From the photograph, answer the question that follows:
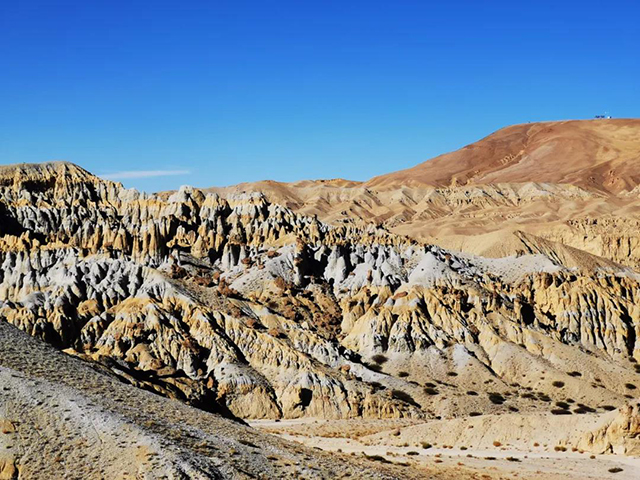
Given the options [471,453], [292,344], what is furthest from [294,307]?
[471,453]

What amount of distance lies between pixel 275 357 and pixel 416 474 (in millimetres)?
40521

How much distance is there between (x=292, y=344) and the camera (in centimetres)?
8450

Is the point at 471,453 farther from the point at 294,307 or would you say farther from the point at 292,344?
the point at 294,307

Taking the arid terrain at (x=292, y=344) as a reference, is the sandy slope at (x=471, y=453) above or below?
below

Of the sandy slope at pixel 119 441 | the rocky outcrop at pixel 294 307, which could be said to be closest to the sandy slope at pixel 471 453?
the sandy slope at pixel 119 441

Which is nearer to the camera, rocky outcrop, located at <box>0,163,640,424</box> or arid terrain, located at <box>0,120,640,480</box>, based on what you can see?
arid terrain, located at <box>0,120,640,480</box>

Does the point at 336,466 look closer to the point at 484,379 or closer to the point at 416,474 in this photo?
the point at 416,474

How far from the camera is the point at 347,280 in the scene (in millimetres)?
98938

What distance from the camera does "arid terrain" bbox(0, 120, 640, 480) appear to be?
42.1 meters

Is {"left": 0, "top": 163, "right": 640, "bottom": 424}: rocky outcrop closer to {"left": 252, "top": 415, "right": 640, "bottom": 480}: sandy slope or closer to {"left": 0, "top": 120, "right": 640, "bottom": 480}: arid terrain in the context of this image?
{"left": 0, "top": 120, "right": 640, "bottom": 480}: arid terrain

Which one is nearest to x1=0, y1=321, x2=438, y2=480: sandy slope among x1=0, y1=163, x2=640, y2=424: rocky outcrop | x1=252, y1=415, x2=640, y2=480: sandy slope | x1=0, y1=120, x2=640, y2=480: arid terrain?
x1=0, y1=120, x2=640, y2=480: arid terrain

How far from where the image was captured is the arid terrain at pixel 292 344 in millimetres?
42094

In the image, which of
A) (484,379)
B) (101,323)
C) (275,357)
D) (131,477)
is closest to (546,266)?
(484,379)

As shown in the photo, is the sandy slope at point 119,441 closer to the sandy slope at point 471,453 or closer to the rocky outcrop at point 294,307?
the sandy slope at point 471,453
